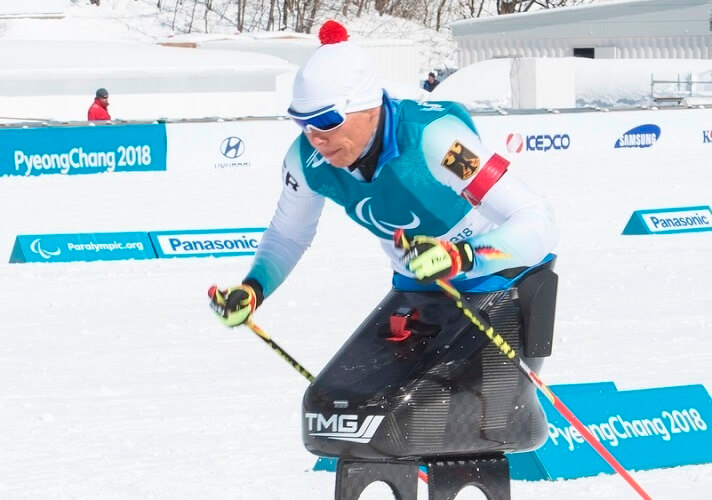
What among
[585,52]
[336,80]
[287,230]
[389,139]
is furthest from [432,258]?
[585,52]

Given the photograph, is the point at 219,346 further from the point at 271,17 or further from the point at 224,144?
the point at 271,17

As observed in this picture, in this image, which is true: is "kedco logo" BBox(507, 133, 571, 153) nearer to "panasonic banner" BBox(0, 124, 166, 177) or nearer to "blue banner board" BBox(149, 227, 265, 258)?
"panasonic banner" BBox(0, 124, 166, 177)

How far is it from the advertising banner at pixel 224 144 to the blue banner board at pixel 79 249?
6.94 m

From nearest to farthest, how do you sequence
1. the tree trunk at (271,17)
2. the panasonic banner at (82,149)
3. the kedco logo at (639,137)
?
the panasonic banner at (82,149)
the kedco logo at (639,137)
the tree trunk at (271,17)

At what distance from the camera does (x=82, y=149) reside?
60.3 ft

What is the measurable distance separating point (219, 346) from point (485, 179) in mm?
5096

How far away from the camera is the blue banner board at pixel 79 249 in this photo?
11.9 m

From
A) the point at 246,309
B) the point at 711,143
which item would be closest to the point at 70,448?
the point at 246,309

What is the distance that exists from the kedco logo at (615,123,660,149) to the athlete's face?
60.3 ft

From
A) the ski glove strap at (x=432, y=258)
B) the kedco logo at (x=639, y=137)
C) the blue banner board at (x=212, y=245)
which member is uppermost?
the ski glove strap at (x=432, y=258)

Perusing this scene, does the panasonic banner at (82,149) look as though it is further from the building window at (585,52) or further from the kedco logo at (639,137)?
the building window at (585,52)

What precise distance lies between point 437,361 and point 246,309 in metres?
0.60

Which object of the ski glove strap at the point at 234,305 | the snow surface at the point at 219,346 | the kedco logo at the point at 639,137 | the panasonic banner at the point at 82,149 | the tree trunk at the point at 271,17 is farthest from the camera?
the tree trunk at the point at 271,17

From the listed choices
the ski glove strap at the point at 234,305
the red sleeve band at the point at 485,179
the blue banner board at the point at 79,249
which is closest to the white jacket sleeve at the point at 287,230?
the ski glove strap at the point at 234,305
